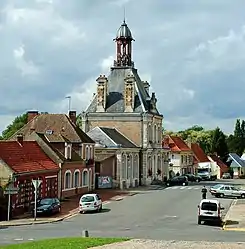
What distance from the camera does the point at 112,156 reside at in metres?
75.4

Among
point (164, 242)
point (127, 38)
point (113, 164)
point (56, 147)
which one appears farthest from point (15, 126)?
point (164, 242)

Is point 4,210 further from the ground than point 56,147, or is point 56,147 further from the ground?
point 56,147

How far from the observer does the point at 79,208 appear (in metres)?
47.2

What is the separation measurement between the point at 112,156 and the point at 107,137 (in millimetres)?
2652

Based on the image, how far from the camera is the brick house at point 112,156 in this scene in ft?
247

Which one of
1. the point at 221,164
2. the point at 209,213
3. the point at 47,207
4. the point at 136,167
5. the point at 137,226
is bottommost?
the point at 137,226

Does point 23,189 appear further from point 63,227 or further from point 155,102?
point 155,102

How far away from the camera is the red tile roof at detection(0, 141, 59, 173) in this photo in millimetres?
46812

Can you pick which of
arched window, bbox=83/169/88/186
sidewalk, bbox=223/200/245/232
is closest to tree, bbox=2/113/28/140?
arched window, bbox=83/169/88/186

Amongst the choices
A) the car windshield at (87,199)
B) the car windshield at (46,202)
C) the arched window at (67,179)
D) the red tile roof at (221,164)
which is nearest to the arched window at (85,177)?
the arched window at (67,179)

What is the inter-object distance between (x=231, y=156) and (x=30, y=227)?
99087 millimetres

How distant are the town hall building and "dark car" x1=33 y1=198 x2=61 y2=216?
129 feet

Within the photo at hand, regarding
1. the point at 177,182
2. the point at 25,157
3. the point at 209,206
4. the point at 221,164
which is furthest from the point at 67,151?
the point at 221,164

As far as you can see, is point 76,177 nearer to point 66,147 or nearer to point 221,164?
point 66,147
